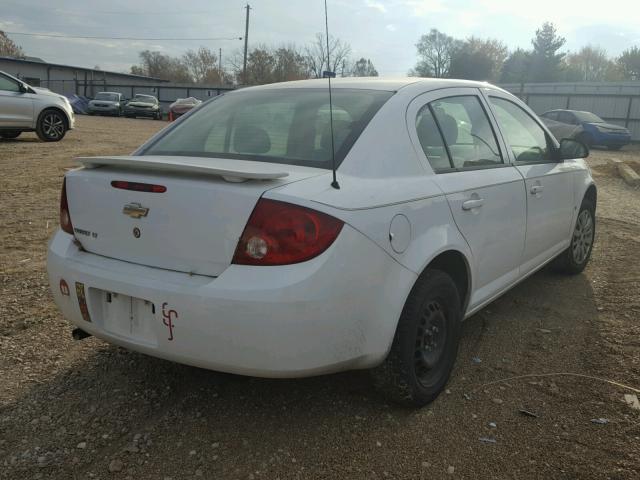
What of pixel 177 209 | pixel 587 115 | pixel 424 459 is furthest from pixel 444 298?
pixel 587 115

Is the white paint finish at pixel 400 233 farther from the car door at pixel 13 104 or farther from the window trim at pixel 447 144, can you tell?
the car door at pixel 13 104

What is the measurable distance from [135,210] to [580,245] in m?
3.99

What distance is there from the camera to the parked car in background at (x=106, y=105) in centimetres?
3631

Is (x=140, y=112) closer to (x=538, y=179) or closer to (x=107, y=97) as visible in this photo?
(x=107, y=97)

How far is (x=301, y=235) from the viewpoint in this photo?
2.20m

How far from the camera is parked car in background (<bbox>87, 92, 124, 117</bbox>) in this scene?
3631 cm

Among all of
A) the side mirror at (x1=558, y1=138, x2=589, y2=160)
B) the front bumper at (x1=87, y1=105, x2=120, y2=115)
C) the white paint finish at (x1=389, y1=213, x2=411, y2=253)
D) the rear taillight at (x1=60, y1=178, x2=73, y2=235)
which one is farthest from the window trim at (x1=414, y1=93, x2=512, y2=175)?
the front bumper at (x1=87, y1=105, x2=120, y2=115)

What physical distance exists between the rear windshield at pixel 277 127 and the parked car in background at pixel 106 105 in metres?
36.2

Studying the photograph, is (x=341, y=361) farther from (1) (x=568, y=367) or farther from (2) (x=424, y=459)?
(1) (x=568, y=367)

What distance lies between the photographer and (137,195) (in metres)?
2.46

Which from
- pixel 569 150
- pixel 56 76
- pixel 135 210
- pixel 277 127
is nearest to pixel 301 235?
pixel 135 210

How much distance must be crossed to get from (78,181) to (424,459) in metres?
2.04

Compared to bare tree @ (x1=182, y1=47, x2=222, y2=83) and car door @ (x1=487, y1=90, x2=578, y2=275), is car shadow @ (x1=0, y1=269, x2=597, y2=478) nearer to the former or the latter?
car door @ (x1=487, y1=90, x2=578, y2=275)

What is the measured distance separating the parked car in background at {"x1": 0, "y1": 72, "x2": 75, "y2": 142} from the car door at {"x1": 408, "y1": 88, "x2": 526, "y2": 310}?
11566mm
